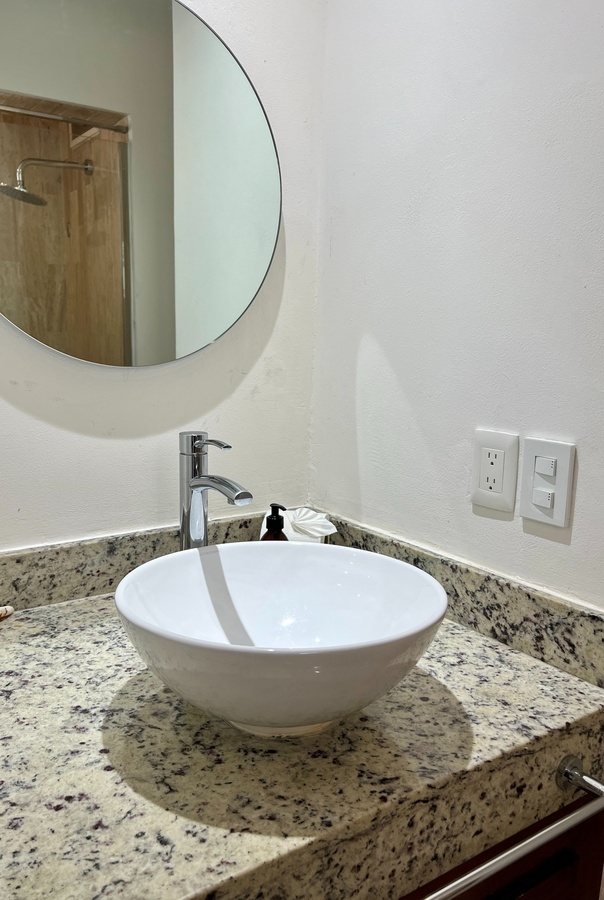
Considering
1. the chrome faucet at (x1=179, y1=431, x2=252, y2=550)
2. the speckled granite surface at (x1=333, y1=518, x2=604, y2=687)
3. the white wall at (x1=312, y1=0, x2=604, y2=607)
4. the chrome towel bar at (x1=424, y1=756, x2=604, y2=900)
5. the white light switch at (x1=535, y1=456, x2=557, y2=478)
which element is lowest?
the chrome towel bar at (x1=424, y1=756, x2=604, y2=900)

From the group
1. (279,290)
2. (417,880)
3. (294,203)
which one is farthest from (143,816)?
(294,203)

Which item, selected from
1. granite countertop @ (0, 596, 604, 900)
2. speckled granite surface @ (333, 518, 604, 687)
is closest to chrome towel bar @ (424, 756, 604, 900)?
granite countertop @ (0, 596, 604, 900)

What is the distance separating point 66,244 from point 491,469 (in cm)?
72

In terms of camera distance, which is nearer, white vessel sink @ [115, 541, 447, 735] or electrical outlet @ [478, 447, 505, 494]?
white vessel sink @ [115, 541, 447, 735]

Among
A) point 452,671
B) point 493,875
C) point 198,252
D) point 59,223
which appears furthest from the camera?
point 198,252

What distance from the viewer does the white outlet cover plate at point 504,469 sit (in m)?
0.95

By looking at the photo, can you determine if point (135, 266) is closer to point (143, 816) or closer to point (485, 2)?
point (485, 2)

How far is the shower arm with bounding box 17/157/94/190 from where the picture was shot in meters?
0.98

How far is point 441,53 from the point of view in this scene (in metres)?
1.03

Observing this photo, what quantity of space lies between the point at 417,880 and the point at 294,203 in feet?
3.56

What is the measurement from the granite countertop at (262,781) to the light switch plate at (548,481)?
8.0 inches

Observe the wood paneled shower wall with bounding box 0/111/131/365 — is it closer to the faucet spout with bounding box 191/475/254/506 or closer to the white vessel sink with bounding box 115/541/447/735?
the faucet spout with bounding box 191/475/254/506

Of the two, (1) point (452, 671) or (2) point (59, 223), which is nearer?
(1) point (452, 671)

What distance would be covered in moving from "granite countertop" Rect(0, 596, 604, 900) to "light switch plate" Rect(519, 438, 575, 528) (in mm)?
203
